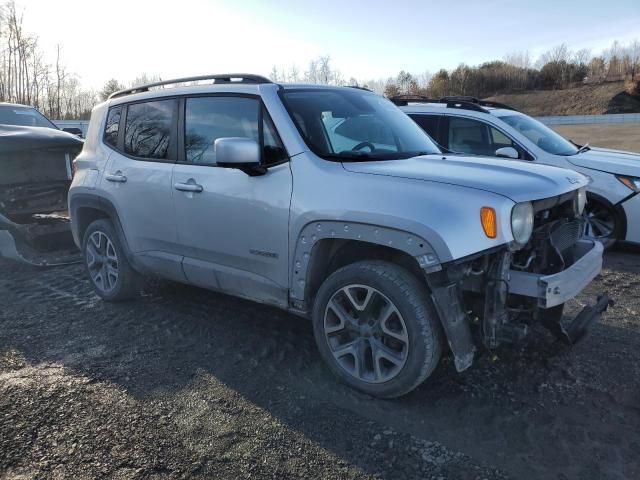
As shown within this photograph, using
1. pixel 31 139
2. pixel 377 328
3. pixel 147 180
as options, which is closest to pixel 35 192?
pixel 31 139

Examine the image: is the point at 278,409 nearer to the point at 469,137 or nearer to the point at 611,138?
the point at 469,137

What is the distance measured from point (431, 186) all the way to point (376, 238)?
42 cm

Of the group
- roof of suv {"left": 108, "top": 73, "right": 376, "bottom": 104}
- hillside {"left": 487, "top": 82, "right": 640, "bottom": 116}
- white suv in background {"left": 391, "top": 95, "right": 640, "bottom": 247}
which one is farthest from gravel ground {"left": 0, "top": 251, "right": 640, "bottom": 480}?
hillside {"left": 487, "top": 82, "right": 640, "bottom": 116}

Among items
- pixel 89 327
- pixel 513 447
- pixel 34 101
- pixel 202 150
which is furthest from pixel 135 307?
pixel 34 101

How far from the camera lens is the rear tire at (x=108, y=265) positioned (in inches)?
191

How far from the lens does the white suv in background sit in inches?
248

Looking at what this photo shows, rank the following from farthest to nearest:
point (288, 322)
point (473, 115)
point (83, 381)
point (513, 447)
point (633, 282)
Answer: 1. point (473, 115)
2. point (633, 282)
3. point (288, 322)
4. point (83, 381)
5. point (513, 447)

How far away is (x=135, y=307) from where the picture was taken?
4.93 m

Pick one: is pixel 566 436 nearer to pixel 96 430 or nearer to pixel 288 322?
pixel 288 322

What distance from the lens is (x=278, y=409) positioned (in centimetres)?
315

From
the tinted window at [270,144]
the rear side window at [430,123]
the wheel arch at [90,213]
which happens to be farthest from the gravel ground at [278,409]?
the rear side window at [430,123]

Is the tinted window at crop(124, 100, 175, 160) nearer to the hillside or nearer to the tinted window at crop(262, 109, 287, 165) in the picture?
the tinted window at crop(262, 109, 287, 165)

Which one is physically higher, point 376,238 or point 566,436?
point 376,238

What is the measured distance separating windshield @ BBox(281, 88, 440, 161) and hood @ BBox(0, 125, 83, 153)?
175 inches
